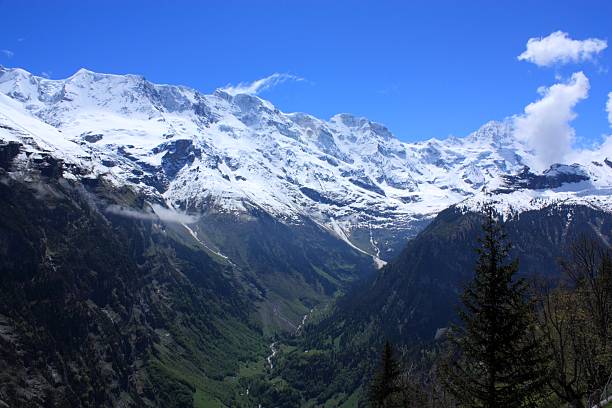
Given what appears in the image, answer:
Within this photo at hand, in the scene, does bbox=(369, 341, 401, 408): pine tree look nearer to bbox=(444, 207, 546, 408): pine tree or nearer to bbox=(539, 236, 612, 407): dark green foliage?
bbox=(539, 236, 612, 407): dark green foliage

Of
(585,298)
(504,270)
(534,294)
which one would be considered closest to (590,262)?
(585,298)

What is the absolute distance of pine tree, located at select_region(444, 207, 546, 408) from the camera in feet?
122

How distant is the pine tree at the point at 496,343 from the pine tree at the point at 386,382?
120 ft

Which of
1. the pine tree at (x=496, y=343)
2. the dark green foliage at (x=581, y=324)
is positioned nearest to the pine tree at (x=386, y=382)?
the dark green foliage at (x=581, y=324)

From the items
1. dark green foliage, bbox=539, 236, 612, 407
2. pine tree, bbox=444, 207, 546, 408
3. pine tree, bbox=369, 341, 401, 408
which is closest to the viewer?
pine tree, bbox=444, 207, 546, 408

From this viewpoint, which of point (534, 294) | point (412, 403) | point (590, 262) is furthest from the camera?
point (412, 403)

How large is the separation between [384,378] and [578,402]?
31.9 m

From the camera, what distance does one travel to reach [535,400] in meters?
37.8

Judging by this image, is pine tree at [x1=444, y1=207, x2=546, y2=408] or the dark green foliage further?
the dark green foliage

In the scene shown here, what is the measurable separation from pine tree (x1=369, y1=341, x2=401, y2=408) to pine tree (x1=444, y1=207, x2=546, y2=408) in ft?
120

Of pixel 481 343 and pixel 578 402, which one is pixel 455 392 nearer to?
pixel 481 343

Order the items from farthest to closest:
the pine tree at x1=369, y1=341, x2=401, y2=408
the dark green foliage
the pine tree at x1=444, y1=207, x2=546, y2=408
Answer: the pine tree at x1=369, y1=341, x2=401, y2=408, the dark green foliage, the pine tree at x1=444, y1=207, x2=546, y2=408

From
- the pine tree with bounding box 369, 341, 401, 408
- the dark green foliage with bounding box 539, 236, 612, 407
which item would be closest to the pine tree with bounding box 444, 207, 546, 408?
the dark green foliage with bounding box 539, 236, 612, 407

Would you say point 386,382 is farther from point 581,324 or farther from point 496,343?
point 496,343
